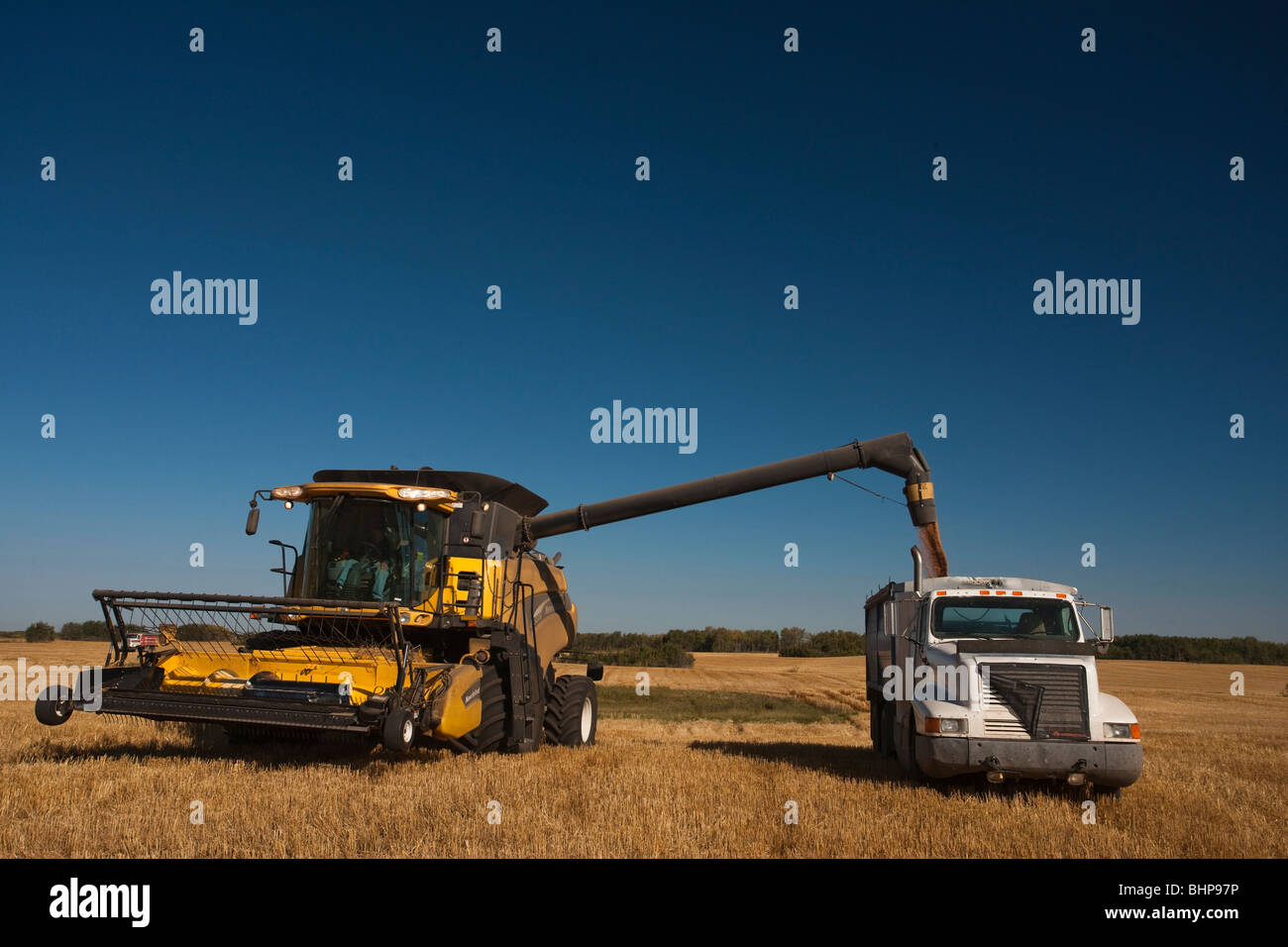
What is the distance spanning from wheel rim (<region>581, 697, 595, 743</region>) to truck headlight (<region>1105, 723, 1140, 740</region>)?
7282mm

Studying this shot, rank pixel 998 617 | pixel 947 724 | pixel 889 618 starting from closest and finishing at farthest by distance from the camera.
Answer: pixel 947 724 → pixel 998 617 → pixel 889 618

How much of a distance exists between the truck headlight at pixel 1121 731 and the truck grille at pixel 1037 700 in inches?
7.8

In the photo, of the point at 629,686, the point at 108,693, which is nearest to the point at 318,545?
the point at 108,693

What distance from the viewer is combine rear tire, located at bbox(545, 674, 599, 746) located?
13.2 m

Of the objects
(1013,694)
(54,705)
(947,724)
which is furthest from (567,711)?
(1013,694)

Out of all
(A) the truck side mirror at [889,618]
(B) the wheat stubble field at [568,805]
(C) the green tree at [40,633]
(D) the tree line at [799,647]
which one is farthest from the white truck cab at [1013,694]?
(C) the green tree at [40,633]

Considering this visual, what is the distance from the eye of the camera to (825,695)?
33469 mm

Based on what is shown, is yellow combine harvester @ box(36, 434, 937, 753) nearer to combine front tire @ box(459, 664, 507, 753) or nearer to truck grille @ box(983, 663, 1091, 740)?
→ combine front tire @ box(459, 664, 507, 753)

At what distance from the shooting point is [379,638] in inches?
433

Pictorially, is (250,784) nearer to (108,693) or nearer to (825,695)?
(108,693)

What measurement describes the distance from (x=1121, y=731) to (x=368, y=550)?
855 cm

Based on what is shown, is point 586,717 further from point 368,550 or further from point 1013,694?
point 1013,694

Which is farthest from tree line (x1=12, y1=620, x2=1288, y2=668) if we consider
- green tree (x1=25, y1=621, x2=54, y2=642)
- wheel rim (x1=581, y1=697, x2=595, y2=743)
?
wheel rim (x1=581, y1=697, x2=595, y2=743)
